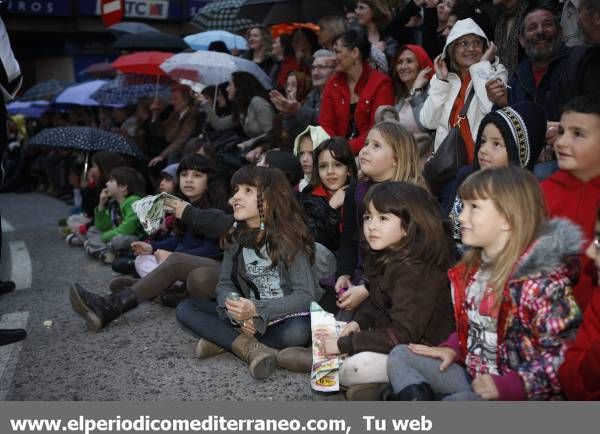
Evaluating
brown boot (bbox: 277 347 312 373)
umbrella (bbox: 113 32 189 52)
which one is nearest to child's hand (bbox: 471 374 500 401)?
brown boot (bbox: 277 347 312 373)

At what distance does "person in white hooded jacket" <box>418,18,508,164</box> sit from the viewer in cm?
509

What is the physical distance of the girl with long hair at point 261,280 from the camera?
4062 mm

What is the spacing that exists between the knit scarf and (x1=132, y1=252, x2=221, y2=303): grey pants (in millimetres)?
2953

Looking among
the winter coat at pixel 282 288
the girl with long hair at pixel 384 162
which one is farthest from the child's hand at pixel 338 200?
the winter coat at pixel 282 288

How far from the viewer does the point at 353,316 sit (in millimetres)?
3893

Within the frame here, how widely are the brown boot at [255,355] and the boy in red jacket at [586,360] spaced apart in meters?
1.72

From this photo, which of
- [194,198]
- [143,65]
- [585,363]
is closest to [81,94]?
[143,65]

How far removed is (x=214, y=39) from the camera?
1098 centimetres

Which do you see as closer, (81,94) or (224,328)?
(224,328)

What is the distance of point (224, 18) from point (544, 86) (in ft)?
20.7

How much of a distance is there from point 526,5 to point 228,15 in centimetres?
551

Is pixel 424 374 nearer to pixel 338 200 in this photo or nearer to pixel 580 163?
pixel 580 163

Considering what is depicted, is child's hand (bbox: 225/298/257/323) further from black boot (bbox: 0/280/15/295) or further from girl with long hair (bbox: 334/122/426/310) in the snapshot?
black boot (bbox: 0/280/15/295)

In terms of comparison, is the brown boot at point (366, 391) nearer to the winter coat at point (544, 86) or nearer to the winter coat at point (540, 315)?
the winter coat at point (540, 315)
